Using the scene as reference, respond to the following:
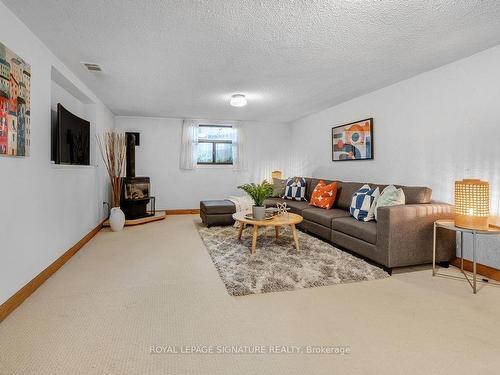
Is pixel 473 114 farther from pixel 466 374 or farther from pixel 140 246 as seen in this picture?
pixel 140 246

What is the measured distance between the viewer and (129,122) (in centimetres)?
618

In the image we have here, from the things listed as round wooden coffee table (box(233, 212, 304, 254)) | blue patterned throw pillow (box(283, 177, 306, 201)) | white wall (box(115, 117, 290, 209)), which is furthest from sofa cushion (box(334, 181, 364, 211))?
white wall (box(115, 117, 290, 209))

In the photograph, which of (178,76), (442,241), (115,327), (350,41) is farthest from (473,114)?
(115,327)

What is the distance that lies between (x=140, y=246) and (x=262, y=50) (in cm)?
287

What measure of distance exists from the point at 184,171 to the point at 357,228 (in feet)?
14.4

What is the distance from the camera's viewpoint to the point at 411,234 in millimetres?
2855

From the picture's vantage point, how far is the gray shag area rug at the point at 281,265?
2543 millimetres

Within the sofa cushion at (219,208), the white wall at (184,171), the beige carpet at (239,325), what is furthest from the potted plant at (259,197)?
the white wall at (184,171)

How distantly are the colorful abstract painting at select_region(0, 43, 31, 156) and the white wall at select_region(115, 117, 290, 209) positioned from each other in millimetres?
3960

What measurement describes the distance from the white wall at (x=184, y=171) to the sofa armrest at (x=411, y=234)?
170 inches

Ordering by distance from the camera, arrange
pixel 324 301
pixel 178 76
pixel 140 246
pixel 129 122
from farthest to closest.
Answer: pixel 129 122 < pixel 140 246 < pixel 178 76 < pixel 324 301

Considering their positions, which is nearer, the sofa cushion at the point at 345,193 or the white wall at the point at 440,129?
the white wall at the point at 440,129

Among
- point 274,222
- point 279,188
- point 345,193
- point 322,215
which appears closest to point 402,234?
point 322,215

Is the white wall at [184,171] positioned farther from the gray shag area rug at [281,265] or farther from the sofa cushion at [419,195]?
the sofa cushion at [419,195]
